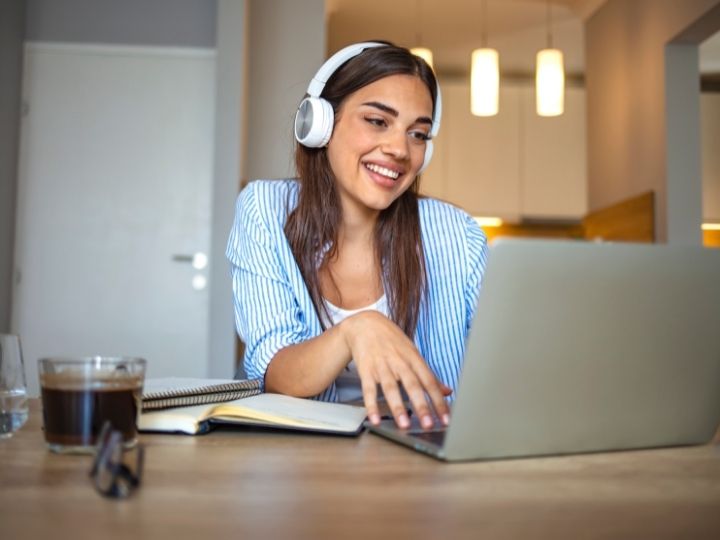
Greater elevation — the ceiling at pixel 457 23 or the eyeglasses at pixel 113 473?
the ceiling at pixel 457 23

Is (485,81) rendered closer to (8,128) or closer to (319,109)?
(8,128)

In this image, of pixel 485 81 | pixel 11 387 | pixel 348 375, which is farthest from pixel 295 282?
pixel 485 81

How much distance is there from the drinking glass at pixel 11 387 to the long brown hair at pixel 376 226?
0.69m

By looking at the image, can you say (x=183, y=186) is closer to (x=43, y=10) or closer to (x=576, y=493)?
(x=43, y=10)

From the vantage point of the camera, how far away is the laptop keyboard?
0.74 m

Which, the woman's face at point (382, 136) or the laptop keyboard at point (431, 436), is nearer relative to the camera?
the laptop keyboard at point (431, 436)

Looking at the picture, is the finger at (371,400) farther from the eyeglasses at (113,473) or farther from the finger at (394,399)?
the eyeglasses at (113,473)

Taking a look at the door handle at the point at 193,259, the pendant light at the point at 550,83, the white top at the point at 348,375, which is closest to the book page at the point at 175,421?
the white top at the point at 348,375

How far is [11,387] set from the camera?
82cm

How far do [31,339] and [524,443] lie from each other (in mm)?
3734

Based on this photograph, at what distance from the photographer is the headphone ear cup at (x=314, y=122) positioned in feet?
4.80

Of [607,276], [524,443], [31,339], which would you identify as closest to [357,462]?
[524,443]

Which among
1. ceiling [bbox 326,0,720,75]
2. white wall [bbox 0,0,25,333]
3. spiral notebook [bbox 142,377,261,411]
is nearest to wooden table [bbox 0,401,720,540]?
spiral notebook [bbox 142,377,261,411]

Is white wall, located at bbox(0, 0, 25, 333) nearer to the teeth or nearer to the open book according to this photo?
the teeth
